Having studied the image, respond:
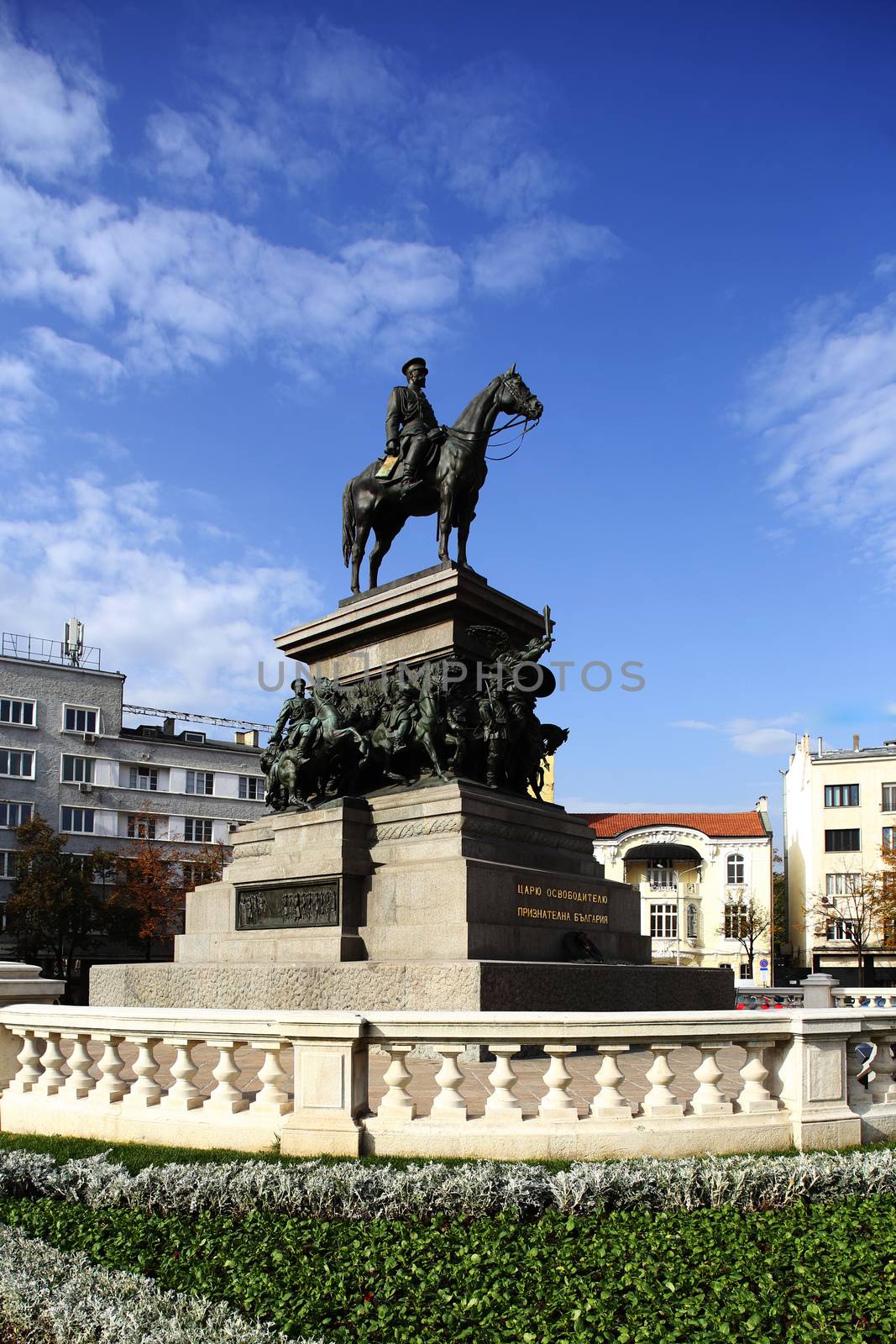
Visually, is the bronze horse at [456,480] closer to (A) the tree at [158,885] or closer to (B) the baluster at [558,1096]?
(B) the baluster at [558,1096]

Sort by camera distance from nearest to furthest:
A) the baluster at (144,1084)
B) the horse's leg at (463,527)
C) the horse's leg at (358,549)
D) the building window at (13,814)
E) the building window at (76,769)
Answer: the baluster at (144,1084) < the horse's leg at (463,527) < the horse's leg at (358,549) < the building window at (13,814) < the building window at (76,769)

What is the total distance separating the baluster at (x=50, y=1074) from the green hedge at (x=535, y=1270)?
9.29 feet

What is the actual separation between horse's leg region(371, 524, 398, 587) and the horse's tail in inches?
18.0

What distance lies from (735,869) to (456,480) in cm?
6956

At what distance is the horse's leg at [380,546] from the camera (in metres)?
22.2

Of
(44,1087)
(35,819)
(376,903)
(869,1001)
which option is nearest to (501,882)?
(376,903)

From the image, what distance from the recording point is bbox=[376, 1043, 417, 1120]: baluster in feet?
27.8

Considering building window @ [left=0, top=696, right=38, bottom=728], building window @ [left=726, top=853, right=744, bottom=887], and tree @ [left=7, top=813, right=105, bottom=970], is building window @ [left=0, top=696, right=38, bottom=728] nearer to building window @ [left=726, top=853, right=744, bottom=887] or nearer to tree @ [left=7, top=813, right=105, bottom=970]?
tree @ [left=7, top=813, right=105, bottom=970]

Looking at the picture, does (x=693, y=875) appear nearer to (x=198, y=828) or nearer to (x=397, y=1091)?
(x=198, y=828)

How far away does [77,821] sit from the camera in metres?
69.7

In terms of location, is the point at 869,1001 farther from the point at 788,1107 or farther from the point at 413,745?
the point at 788,1107

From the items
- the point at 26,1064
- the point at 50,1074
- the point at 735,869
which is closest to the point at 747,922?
the point at 735,869

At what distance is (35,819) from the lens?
2459 inches

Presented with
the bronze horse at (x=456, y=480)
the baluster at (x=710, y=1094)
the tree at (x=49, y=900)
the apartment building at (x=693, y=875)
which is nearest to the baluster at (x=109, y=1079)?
the baluster at (x=710, y=1094)
